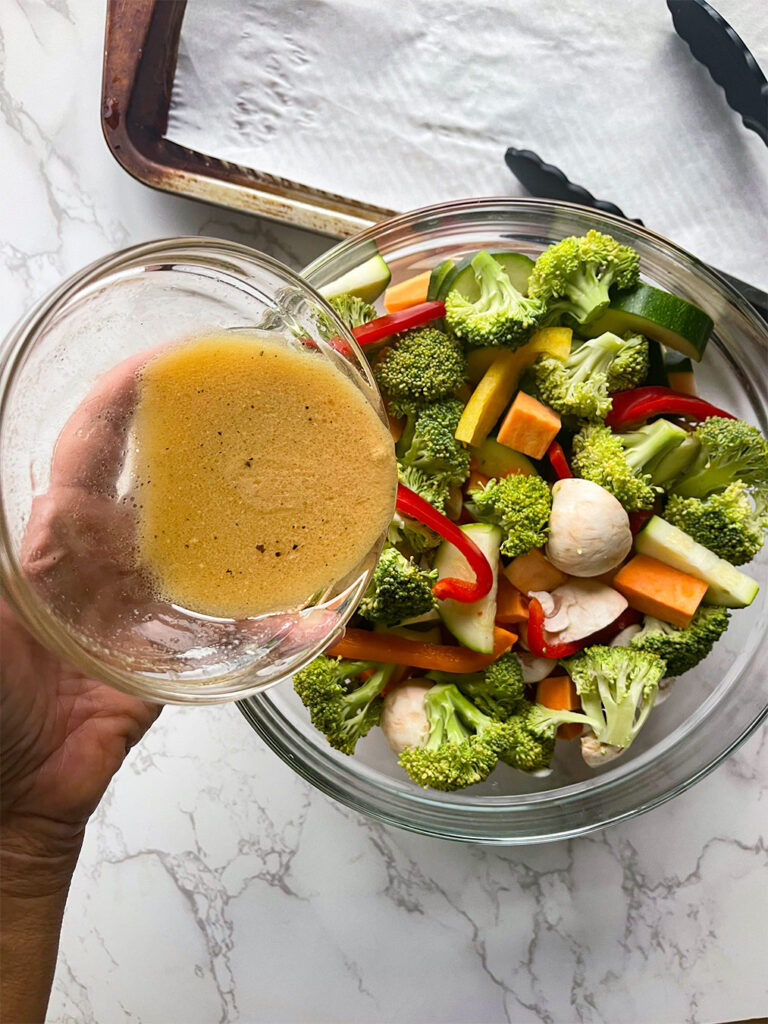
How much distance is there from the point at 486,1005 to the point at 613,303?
1411mm

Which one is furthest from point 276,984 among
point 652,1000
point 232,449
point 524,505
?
point 232,449

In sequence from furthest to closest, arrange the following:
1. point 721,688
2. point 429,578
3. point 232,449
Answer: point 721,688, point 429,578, point 232,449

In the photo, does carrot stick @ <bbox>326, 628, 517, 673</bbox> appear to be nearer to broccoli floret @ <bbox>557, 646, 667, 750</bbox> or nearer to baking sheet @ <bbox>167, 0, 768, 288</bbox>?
broccoli floret @ <bbox>557, 646, 667, 750</bbox>

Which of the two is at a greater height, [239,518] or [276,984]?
[239,518]

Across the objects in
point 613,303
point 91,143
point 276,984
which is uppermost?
point 613,303

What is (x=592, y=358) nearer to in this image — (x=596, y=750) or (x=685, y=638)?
(x=685, y=638)

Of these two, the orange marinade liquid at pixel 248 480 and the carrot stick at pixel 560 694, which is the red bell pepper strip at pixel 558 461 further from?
the orange marinade liquid at pixel 248 480

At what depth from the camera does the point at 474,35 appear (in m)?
1.78

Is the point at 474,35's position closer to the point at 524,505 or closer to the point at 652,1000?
the point at 524,505

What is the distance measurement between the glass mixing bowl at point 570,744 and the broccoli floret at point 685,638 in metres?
0.17

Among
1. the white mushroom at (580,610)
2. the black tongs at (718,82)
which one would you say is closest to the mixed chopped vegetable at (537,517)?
the white mushroom at (580,610)

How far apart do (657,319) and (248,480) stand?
0.82 meters

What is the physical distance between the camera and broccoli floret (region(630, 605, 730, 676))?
4.91 feet

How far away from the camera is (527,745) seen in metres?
1.49
